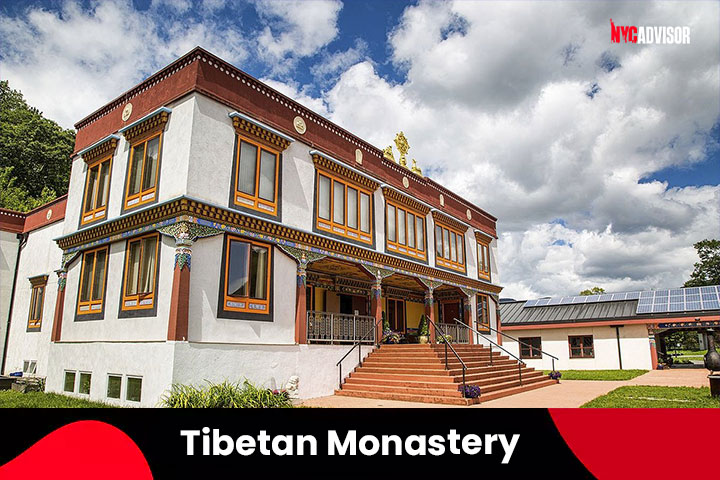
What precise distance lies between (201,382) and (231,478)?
25.8 ft

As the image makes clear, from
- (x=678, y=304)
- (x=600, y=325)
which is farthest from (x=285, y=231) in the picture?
(x=678, y=304)

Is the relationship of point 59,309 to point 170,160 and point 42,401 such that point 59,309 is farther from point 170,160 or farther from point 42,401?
point 170,160

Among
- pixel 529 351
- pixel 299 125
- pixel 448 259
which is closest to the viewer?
pixel 299 125

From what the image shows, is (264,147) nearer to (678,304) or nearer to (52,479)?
(52,479)

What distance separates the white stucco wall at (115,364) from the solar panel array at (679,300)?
27470mm

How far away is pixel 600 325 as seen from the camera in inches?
1162

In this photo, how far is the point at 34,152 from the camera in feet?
114

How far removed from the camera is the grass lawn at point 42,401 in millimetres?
12643

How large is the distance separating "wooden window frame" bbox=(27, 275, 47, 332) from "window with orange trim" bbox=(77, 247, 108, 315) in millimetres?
6009

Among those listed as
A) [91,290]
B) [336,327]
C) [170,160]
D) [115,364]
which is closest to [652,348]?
[336,327]

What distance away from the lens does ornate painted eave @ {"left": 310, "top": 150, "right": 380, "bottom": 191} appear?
16906 millimetres

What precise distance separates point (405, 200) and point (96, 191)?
12.1 metres

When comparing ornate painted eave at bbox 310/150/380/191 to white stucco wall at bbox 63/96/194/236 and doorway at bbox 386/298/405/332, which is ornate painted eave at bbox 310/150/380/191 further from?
doorway at bbox 386/298/405/332

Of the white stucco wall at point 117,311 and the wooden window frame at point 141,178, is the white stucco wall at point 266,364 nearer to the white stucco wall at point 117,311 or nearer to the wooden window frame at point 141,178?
the white stucco wall at point 117,311
